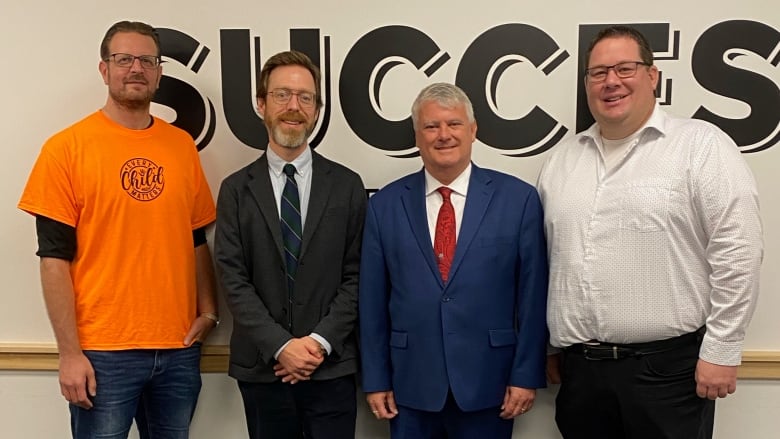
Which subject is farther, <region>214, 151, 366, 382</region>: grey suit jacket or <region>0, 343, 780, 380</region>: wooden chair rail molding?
<region>0, 343, 780, 380</region>: wooden chair rail molding

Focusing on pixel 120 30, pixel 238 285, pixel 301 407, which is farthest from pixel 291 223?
pixel 120 30

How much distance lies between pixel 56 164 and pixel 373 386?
1.26 meters

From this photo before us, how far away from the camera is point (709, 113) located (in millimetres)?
2275

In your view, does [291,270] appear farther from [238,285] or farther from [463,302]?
[463,302]

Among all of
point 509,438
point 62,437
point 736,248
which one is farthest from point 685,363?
point 62,437

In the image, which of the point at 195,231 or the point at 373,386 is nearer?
the point at 373,386

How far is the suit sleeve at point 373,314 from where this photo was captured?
2.04m

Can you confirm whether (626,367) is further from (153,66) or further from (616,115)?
(153,66)

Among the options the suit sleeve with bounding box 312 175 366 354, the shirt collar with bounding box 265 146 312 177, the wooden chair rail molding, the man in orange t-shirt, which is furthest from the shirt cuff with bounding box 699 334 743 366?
the man in orange t-shirt

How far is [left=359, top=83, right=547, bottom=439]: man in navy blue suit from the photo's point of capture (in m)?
1.96

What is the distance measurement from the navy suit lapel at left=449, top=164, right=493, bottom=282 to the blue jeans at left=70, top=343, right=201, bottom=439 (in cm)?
102

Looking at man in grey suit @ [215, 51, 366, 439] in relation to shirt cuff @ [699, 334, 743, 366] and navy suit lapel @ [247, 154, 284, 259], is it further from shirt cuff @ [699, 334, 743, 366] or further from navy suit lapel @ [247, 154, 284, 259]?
shirt cuff @ [699, 334, 743, 366]

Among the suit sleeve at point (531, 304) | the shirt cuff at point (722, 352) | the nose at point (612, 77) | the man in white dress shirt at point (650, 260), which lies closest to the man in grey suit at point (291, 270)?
the suit sleeve at point (531, 304)

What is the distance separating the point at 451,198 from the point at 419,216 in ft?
0.41
